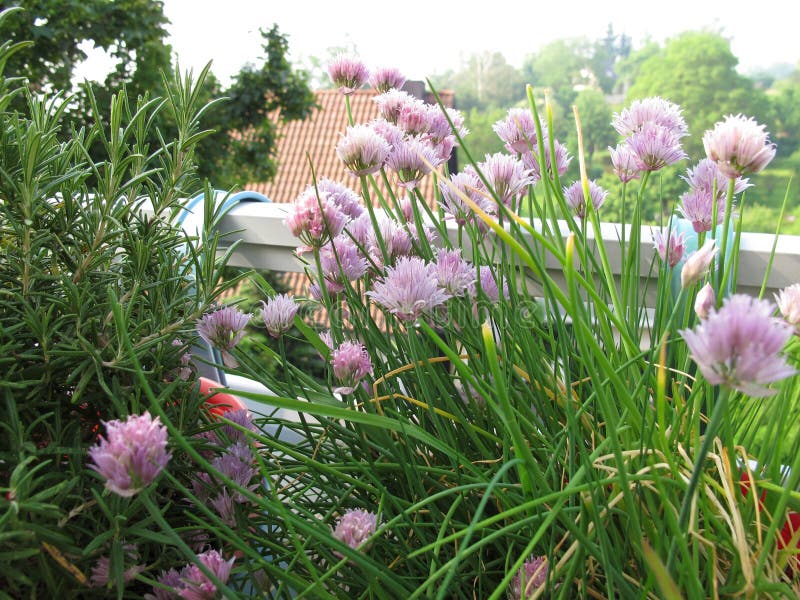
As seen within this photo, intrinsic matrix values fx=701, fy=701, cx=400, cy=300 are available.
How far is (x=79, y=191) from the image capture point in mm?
535

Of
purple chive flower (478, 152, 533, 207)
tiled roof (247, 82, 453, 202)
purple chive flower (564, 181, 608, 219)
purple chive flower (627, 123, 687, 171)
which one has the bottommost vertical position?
tiled roof (247, 82, 453, 202)

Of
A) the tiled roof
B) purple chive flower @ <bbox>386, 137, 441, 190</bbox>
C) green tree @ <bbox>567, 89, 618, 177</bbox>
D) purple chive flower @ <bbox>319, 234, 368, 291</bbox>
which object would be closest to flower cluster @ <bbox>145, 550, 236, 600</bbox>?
purple chive flower @ <bbox>319, 234, 368, 291</bbox>

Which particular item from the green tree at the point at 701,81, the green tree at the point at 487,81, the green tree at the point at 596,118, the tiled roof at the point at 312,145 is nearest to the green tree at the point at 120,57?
the tiled roof at the point at 312,145

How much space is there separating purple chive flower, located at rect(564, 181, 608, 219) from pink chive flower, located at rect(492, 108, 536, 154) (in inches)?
2.3

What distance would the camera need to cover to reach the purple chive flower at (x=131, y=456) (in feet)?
1.06

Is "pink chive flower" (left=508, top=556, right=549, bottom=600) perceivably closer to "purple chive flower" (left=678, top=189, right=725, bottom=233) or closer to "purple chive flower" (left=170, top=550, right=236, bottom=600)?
"purple chive flower" (left=170, top=550, right=236, bottom=600)

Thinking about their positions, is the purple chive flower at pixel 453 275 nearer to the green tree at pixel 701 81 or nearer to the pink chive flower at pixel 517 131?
the pink chive flower at pixel 517 131

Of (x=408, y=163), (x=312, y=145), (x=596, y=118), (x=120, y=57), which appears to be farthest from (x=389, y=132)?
(x=596, y=118)

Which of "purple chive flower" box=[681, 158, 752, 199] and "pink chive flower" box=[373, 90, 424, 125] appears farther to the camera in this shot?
"pink chive flower" box=[373, 90, 424, 125]

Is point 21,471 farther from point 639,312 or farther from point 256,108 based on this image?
point 256,108

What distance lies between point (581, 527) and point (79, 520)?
0.97 feet

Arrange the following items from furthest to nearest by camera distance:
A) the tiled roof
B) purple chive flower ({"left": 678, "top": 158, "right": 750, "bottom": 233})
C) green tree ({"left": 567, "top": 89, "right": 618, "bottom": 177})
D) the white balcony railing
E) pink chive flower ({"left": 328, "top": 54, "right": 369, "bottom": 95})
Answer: green tree ({"left": 567, "top": 89, "right": 618, "bottom": 177}) < the tiled roof < the white balcony railing < pink chive flower ({"left": 328, "top": 54, "right": 369, "bottom": 95}) < purple chive flower ({"left": 678, "top": 158, "right": 750, "bottom": 233})

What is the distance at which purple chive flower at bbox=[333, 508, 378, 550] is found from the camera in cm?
40

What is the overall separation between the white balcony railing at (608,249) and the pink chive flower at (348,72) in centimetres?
15
